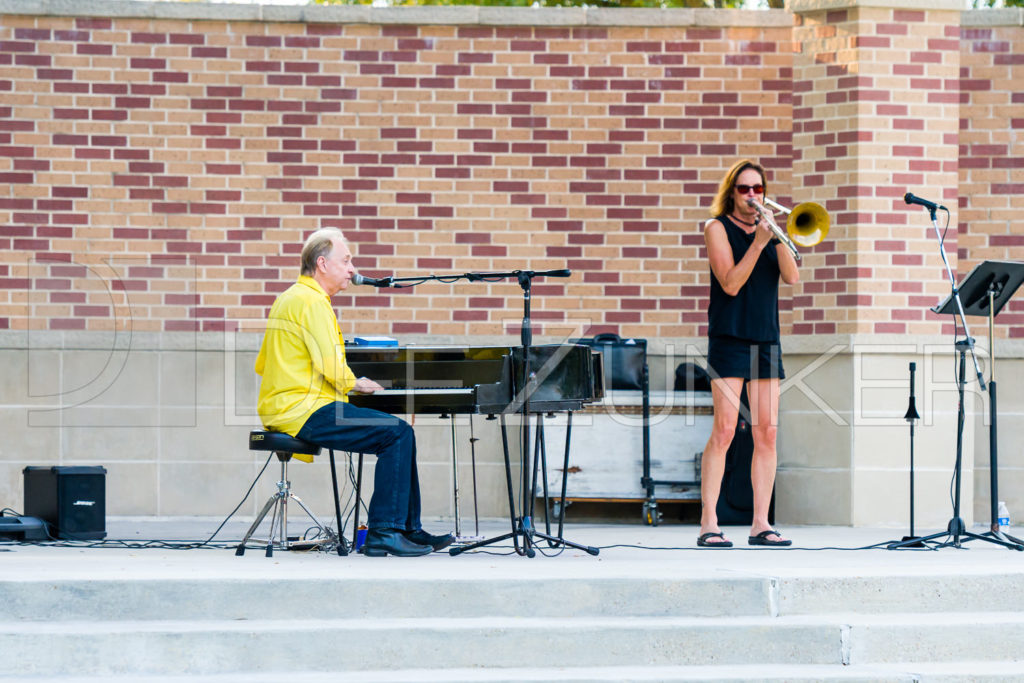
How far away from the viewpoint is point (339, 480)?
7414 mm

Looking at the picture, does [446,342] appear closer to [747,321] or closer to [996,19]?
[747,321]

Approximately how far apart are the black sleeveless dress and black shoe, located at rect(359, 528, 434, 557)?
168 centimetres

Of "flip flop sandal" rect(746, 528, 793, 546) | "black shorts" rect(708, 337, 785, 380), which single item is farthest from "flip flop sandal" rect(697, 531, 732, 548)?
"black shorts" rect(708, 337, 785, 380)

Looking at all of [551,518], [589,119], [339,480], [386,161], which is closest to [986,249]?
[589,119]

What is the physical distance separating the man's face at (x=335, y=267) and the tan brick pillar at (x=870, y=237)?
2962 millimetres

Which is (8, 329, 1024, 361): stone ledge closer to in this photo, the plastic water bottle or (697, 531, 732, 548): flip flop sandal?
the plastic water bottle

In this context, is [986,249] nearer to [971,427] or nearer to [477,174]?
[971,427]

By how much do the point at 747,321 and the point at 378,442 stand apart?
1841mm

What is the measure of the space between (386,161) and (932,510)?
3817 mm

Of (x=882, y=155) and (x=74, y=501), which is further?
(x=882, y=155)

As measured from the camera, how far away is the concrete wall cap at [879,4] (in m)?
7.23

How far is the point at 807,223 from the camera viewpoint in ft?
19.3

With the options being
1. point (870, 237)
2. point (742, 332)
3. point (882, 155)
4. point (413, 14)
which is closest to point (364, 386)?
point (742, 332)

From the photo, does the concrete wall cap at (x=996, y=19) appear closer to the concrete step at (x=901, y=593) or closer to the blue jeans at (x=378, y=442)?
the concrete step at (x=901, y=593)
